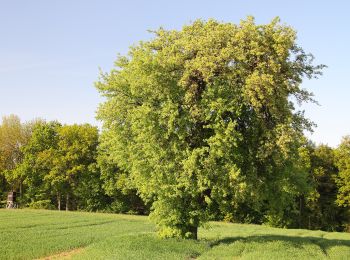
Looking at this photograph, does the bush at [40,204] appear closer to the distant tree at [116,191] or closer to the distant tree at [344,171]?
the distant tree at [116,191]

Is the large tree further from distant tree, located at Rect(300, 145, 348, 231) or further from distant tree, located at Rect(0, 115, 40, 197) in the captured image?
distant tree, located at Rect(0, 115, 40, 197)

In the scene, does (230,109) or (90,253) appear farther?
(230,109)

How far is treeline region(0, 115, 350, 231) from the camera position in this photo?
71.7 metres

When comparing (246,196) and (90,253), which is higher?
(246,196)

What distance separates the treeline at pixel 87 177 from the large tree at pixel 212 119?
141ft

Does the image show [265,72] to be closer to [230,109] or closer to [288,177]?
[230,109]

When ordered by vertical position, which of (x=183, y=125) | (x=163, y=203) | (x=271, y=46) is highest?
(x=271, y=46)

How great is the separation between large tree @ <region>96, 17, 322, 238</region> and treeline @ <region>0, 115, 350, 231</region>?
4285cm

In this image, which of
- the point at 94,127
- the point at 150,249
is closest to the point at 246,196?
the point at 150,249

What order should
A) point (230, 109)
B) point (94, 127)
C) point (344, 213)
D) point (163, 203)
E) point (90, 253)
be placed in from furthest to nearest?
1. point (94, 127)
2. point (344, 213)
3. point (163, 203)
4. point (230, 109)
5. point (90, 253)

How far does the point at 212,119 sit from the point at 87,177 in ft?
184

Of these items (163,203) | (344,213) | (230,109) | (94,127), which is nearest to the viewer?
(230,109)

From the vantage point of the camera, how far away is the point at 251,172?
2630 centimetres

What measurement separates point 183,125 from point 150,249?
7.57 metres
